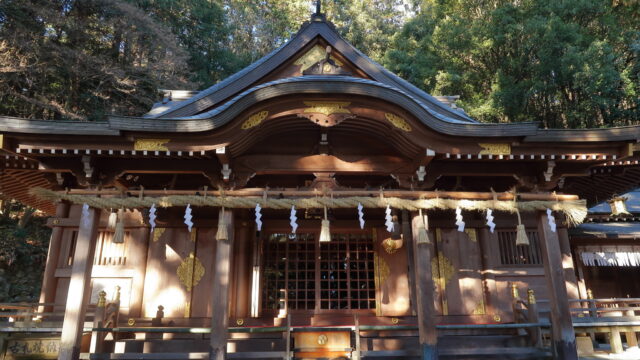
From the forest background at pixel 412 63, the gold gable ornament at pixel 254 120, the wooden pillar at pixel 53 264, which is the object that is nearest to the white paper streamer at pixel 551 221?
the gold gable ornament at pixel 254 120

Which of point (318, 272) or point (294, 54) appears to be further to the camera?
point (294, 54)

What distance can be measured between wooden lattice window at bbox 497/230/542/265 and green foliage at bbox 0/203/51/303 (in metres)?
19.2

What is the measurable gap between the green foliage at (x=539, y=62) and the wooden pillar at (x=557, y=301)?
1472 cm

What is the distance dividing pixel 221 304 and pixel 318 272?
3251 mm

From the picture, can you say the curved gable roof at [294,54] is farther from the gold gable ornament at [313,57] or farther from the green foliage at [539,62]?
the green foliage at [539,62]

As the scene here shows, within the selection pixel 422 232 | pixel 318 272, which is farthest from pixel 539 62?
pixel 318 272

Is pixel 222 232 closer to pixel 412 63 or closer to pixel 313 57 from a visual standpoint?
pixel 313 57

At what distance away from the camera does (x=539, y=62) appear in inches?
832

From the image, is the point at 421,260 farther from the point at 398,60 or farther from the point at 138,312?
the point at 398,60

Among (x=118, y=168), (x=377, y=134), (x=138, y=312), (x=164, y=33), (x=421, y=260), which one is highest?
(x=164, y=33)

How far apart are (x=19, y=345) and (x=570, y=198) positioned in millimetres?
11500

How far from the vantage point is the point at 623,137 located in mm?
7375

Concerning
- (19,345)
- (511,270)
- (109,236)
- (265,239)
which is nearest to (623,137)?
(511,270)

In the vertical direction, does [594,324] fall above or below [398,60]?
below
